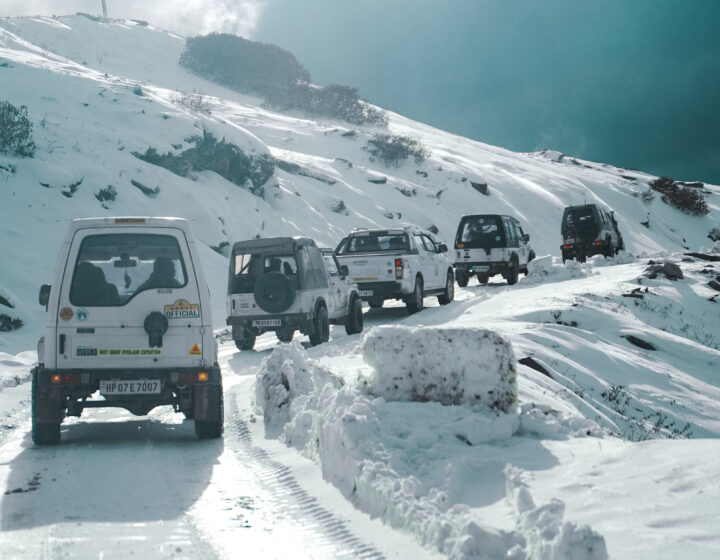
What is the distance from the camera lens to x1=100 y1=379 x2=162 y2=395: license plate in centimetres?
755

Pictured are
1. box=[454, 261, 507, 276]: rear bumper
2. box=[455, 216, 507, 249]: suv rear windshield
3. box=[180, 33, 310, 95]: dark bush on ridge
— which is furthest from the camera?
box=[180, 33, 310, 95]: dark bush on ridge

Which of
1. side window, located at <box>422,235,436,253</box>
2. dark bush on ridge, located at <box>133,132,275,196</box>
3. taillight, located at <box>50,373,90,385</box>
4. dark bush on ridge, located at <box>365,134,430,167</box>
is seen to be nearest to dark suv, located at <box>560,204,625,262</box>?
side window, located at <box>422,235,436,253</box>

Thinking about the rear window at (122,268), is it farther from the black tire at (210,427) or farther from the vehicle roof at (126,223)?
the black tire at (210,427)

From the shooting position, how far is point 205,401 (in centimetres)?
768

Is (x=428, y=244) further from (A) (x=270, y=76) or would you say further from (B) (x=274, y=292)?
(A) (x=270, y=76)

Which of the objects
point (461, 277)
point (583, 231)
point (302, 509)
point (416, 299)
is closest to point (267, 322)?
point (416, 299)

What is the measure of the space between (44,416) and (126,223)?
6.52 feet

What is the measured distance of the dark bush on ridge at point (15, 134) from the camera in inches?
934

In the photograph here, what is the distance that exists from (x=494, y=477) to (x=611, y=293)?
48.8ft

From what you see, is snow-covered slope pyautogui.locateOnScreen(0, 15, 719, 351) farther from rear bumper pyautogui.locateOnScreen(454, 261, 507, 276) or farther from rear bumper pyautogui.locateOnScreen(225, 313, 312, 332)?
rear bumper pyautogui.locateOnScreen(454, 261, 507, 276)

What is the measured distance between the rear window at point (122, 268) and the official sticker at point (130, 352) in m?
0.43

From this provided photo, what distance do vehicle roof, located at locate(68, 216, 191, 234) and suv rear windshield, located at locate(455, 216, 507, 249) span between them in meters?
18.6

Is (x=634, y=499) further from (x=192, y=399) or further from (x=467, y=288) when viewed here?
(x=467, y=288)

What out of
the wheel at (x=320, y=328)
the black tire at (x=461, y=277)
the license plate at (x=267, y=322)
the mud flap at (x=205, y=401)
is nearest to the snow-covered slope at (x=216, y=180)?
the license plate at (x=267, y=322)
